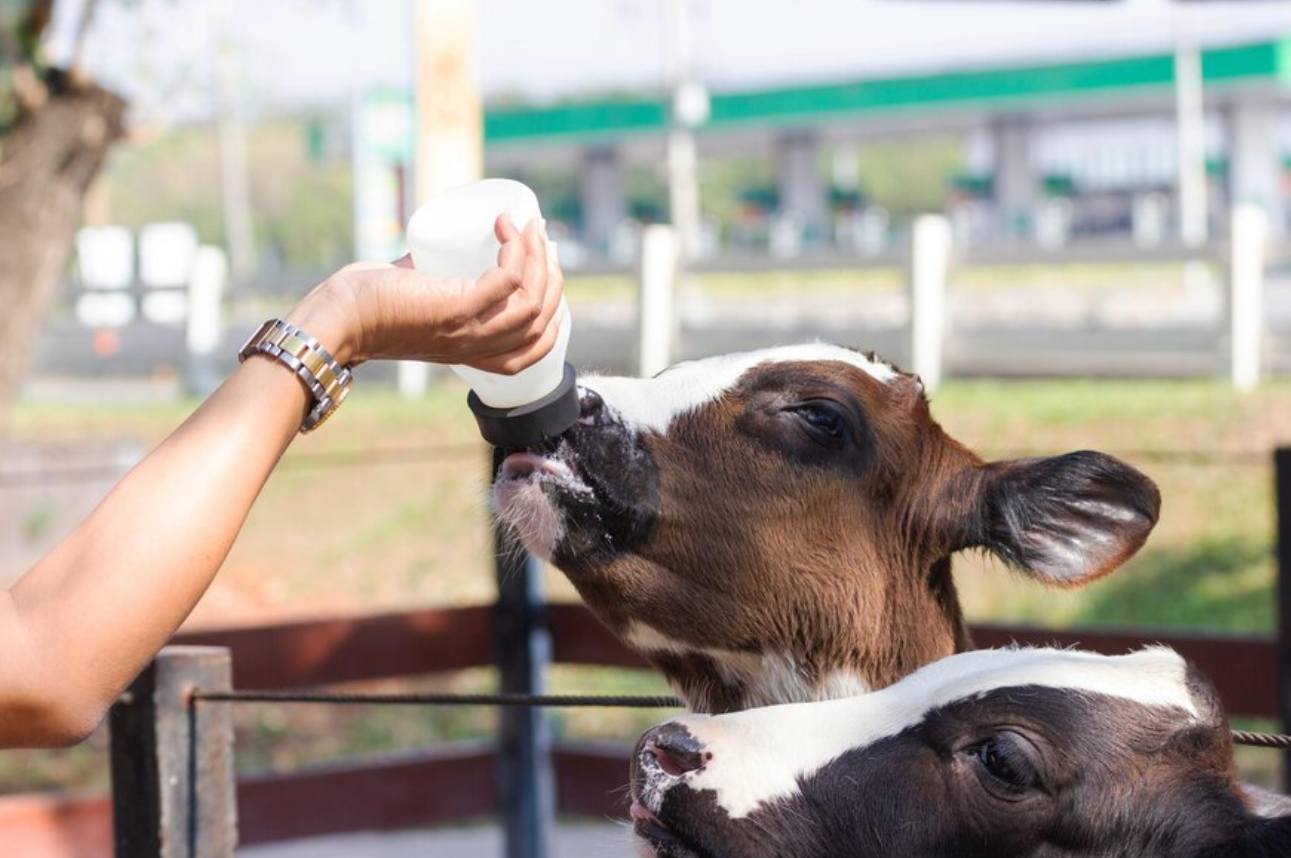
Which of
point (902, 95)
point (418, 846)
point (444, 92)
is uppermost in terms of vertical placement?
point (902, 95)

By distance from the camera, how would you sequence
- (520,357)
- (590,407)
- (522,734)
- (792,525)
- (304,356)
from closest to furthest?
(304,356), (520,357), (590,407), (792,525), (522,734)

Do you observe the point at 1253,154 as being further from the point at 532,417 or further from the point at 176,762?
the point at 532,417

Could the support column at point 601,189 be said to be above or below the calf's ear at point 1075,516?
above

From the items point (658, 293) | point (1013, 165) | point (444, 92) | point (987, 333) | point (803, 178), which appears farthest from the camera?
point (803, 178)

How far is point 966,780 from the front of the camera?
2049mm

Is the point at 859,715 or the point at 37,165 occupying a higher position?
the point at 37,165

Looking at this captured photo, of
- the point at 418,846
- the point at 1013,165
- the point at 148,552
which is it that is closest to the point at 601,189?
the point at 1013,165

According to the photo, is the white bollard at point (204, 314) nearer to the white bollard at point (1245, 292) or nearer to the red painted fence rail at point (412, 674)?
the white bollard at point (1245, 292)

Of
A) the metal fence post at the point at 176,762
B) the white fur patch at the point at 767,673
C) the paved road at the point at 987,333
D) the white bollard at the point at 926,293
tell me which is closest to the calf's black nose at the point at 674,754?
the white fur patch at the point at 767,673

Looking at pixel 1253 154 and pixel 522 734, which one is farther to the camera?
pixel 1253 154

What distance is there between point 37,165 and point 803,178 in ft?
116

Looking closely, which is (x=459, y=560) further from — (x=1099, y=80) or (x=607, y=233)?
(x=607, y=233)

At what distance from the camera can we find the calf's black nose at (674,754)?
6.77ft

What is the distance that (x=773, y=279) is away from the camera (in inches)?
1178
